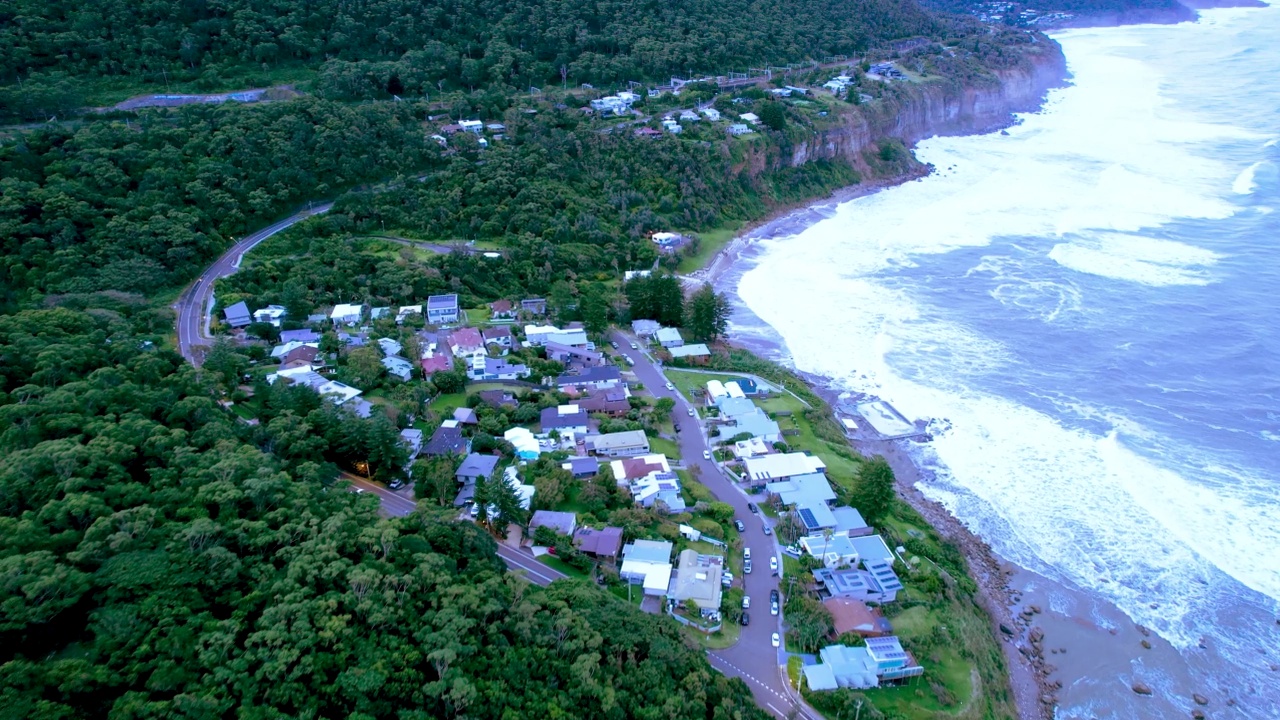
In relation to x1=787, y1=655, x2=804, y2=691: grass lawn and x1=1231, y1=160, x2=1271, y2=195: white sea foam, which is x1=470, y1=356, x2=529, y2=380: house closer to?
x1=787, y1=655, x2=804, y2=691: grass lawn

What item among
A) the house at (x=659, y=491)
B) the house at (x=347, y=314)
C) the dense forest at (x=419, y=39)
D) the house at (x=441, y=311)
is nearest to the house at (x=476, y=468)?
the house at (x=659, y=491)

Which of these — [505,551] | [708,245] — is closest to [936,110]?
[708,245]

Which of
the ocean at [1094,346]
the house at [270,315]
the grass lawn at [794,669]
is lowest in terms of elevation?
the ocean at [1094,346]

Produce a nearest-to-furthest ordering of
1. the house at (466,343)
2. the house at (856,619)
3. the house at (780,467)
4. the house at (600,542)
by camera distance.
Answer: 1. the house at (856,619)
2. the house at (600,542)
3. the house at (780,467)
4. the house at (466,343)

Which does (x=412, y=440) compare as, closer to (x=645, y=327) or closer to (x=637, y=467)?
(x=637, y=467)

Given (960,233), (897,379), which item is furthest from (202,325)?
(960,233)

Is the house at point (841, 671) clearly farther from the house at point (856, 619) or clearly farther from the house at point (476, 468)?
the house at point (476, 468)
